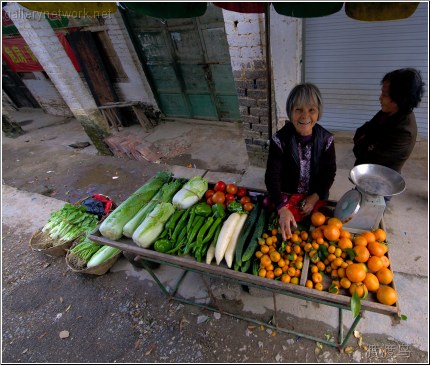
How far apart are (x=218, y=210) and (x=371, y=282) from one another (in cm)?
134

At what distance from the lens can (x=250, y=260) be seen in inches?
80.6

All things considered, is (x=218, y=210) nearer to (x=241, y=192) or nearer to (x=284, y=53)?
(x=241, y=192)

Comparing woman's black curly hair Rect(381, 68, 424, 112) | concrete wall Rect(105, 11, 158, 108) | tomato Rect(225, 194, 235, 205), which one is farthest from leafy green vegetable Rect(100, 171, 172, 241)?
concrete wall Rect(105, 11, 158, 108)

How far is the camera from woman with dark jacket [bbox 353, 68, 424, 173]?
212 centimetres

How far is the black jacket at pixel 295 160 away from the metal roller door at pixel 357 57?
→ 2731 mm

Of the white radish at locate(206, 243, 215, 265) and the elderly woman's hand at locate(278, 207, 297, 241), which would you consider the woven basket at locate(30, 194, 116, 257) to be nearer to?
the white radish at locate(206, 243, 215, 265)

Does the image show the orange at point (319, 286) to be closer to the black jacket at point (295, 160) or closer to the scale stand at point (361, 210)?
the scale stand at point (361, 210)

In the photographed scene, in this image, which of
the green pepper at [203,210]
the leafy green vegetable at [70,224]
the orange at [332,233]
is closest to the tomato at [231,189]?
the green pepper at [203,210]

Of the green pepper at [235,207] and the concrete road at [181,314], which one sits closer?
the green pepper at [235,207]

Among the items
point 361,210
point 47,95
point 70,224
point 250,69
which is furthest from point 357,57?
point 47,95

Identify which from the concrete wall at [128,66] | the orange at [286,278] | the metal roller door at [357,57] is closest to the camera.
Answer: the orange at [286,278]

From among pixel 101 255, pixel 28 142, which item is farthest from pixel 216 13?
pixel 28 142

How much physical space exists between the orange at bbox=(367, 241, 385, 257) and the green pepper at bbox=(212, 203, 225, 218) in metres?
1.24

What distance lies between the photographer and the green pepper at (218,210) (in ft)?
7.84
